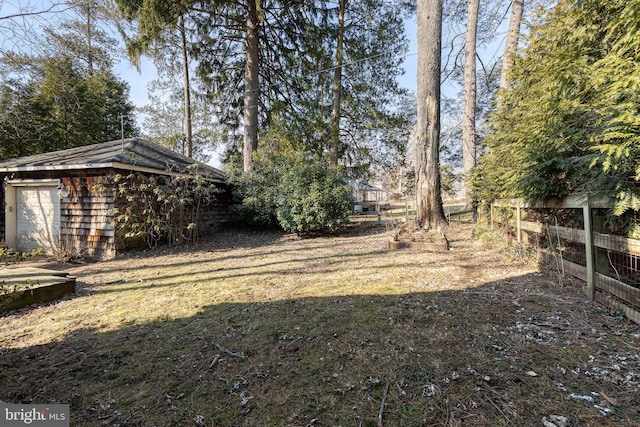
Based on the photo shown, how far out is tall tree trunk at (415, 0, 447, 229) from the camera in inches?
278

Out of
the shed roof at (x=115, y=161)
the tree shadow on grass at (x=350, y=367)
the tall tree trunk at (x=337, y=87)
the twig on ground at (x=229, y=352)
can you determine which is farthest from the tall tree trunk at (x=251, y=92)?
the twig on ground at (x=229, y=352)

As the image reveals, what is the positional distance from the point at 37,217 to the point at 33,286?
629cm

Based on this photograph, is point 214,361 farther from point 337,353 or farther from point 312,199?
point 312,199

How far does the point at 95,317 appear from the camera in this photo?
11.2 feet

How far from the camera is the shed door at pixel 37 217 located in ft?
26.6

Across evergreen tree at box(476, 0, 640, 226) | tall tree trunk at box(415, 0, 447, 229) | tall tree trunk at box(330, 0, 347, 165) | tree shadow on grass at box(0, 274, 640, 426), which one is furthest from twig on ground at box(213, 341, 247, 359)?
tall tree trunk at box(330, 0, 347, 165)

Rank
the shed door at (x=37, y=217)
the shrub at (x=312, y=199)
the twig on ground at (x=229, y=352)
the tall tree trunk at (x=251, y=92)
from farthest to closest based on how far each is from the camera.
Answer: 1. the tall tree trunk at (x=251, y=92)
2. the shrub at (x=312, y=199)
3. the shed door at (x=37, y=217)
4. the twig on ground at (x=229, y=352)

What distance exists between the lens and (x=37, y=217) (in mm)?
8422

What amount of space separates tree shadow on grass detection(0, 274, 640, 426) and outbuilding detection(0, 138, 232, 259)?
17.5 feet

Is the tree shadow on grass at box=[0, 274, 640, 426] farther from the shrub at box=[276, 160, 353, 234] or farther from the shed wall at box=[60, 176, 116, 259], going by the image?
the shrub at box=[276, 160, 353, 234]

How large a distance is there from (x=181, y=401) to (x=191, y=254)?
5873 mm

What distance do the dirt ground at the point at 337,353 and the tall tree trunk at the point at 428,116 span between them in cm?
299

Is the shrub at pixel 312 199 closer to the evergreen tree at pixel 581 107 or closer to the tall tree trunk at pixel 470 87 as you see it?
the tall tree trunk at pixel 470 87

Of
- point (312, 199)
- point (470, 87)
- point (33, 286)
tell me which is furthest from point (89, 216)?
point (470, 87)
